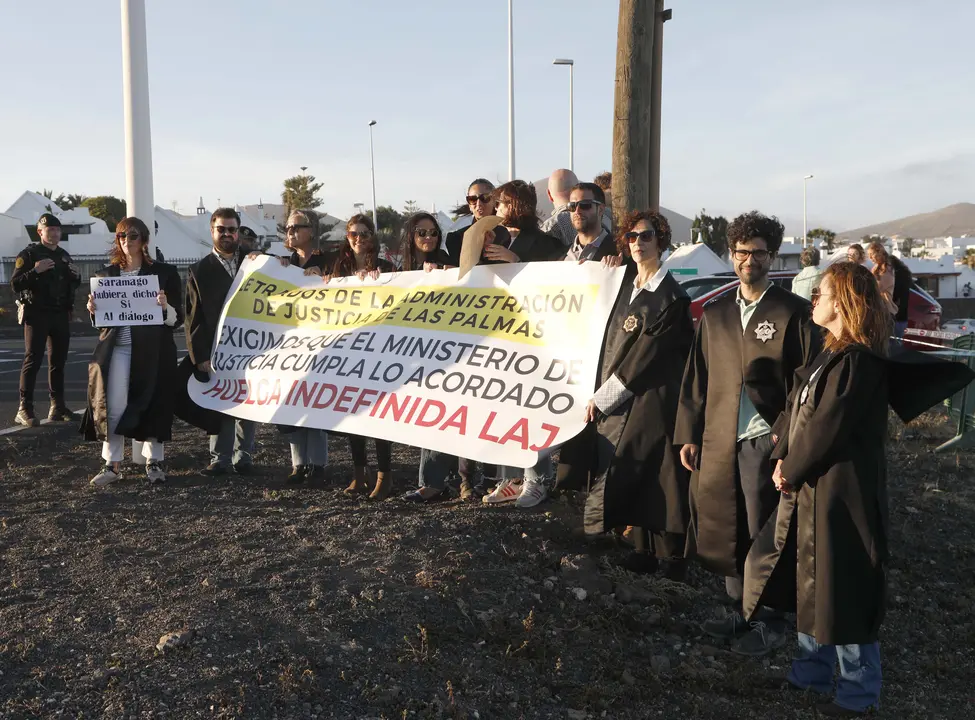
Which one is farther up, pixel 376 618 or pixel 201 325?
pixel 201 325

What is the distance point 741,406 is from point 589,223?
168cm

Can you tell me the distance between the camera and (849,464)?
3.25 m

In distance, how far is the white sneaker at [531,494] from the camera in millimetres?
5453

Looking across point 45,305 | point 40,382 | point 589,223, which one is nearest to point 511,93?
point 40,382

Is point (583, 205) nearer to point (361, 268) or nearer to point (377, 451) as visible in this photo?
point (361, 268)

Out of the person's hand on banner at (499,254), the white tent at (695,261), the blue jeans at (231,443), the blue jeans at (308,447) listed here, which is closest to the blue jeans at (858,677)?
the person's hand on banner at (499,254)

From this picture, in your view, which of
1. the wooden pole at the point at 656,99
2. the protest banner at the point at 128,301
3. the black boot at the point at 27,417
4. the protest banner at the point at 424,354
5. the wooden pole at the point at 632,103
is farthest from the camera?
the black boot at the point at 27,417

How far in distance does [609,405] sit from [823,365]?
1415 millimetres

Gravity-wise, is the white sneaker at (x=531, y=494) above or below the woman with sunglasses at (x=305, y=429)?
below

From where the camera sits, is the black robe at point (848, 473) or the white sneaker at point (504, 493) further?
the white sneaker at point (504, 493)

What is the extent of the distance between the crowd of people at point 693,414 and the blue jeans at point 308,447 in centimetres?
1

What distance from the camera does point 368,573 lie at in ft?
13.7

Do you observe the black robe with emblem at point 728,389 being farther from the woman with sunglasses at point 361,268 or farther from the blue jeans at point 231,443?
the blue jeans at point 231,443

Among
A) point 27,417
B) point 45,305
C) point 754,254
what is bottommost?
point 27,417
